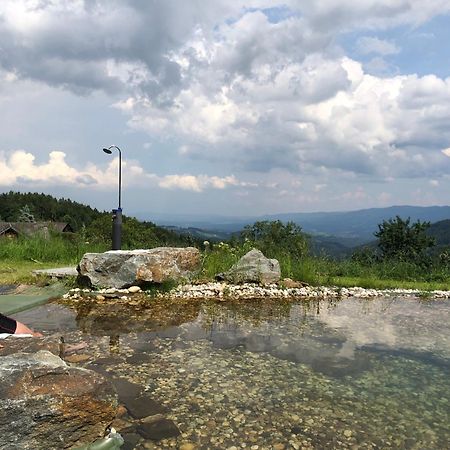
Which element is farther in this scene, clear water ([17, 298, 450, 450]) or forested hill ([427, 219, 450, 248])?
forested hill ([427, 219, 450, 248])

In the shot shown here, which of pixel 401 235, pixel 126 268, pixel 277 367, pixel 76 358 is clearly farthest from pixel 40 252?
pixel 401 235

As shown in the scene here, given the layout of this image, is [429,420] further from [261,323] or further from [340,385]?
[261,323]

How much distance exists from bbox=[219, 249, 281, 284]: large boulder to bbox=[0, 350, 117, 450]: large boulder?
930 centimetres

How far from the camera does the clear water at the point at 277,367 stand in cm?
464

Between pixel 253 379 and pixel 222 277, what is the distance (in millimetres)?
7547

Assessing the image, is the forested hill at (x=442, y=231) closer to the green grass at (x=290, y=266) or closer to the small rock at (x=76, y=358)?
the green grass at (x=290, y=266)

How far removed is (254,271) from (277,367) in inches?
272

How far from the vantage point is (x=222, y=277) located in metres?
13.5

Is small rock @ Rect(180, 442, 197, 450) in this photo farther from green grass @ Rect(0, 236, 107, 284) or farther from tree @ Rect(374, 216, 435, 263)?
tree @ Rect(374, 216, 435, 263)

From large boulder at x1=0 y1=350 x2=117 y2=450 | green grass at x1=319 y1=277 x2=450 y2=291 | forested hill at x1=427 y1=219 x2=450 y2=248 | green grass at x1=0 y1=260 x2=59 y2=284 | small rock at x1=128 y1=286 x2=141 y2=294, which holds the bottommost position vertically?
forested hill at x1=427 y1=219 x2=450 y2=248

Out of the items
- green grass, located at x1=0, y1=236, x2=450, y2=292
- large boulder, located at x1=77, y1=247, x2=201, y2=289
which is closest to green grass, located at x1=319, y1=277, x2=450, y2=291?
green grass, located at x1=0, y1=236, x2=450, y2=292

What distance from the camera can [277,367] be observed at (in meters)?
6.50

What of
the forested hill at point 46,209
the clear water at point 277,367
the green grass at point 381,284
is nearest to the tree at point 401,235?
the green grass at point 381,284

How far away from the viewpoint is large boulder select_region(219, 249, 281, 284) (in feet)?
43.6
